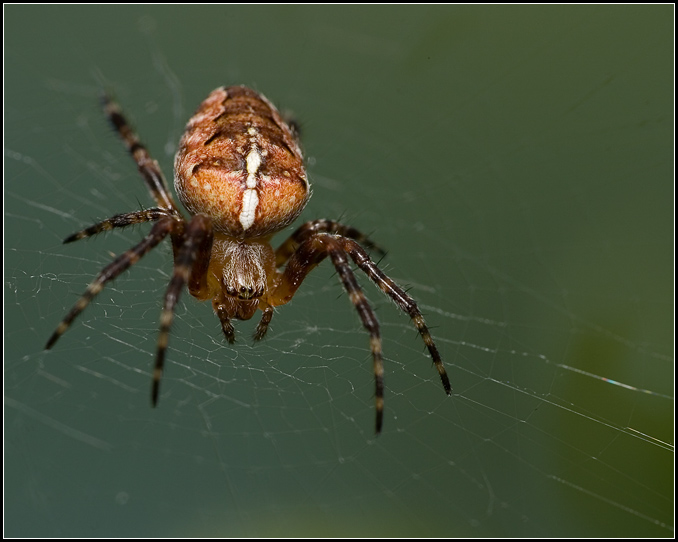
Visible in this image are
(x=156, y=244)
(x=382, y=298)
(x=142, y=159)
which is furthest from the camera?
(x=142, y=159)

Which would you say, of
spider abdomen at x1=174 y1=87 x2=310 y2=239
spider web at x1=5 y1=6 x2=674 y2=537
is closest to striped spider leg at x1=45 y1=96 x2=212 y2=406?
spider abdomen at x1=174 y1=87 x2=310 y2=239

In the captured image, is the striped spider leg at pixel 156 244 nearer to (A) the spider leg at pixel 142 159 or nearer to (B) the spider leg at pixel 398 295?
(A) the spider leg at pixel 142 159

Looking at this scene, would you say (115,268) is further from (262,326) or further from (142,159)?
(142,159)

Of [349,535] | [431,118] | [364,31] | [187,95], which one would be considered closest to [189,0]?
[187,95]

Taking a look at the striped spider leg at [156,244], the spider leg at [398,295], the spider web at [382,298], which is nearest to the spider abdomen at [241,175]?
the striped spider leg at [156,244]

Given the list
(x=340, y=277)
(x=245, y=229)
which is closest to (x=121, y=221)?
(x=245, y=229)
